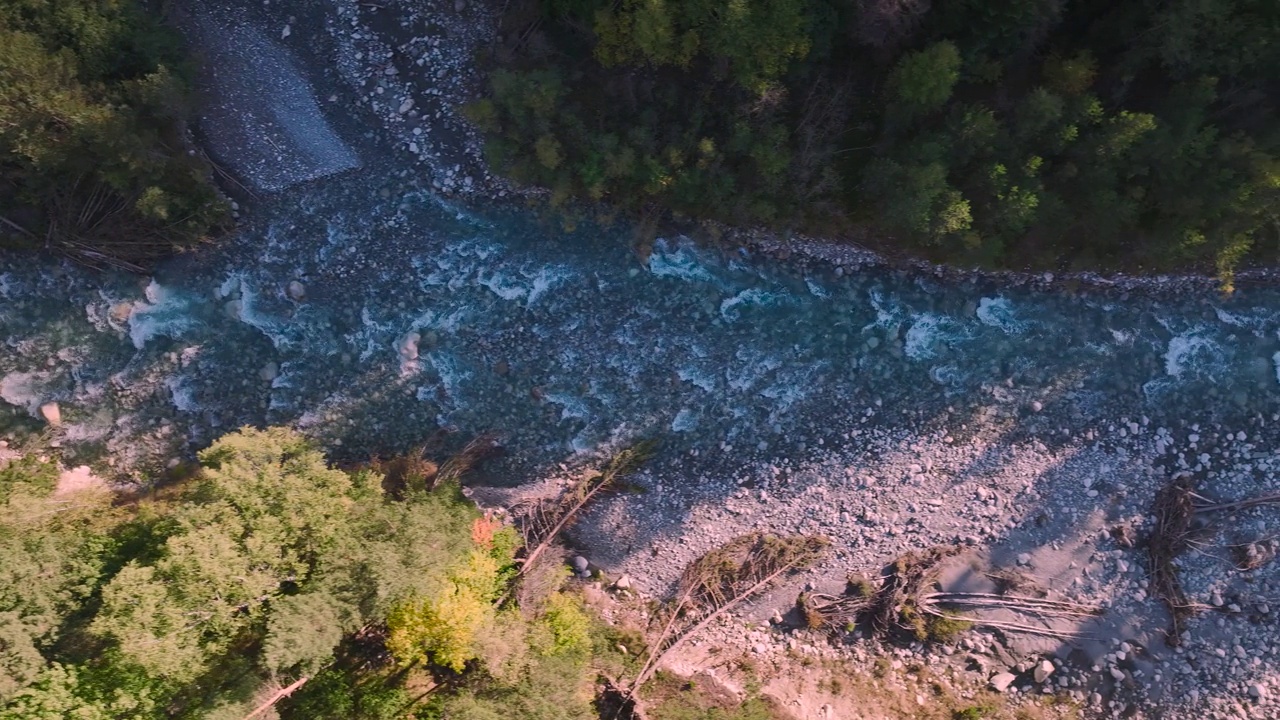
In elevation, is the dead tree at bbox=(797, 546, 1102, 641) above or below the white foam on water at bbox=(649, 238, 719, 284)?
below

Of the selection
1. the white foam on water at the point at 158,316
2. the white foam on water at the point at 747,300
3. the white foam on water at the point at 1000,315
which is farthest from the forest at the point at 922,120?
the white foam on water at the point at 158,316

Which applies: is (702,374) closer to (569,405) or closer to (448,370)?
(569,405)

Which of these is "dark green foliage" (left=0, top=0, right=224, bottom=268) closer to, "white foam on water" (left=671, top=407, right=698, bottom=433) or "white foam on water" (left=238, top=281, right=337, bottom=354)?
"white foam on water" (left=238, top=281, right=337, bottom=354)

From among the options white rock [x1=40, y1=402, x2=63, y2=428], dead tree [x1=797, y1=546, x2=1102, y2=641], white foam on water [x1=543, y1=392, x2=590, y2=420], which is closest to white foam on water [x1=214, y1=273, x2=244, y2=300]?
white rock [x1=40, y1=402, x2=63, y2=428]

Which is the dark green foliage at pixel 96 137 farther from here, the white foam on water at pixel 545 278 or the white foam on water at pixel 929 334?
the white foam on water at pixel 929 334

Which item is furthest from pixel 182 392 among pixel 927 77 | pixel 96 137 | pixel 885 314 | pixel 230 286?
pixel 927 77

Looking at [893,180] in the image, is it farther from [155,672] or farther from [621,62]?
[155,672]
